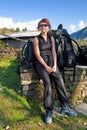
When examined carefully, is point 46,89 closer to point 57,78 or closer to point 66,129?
point 57,78

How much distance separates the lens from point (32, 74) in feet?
20.7

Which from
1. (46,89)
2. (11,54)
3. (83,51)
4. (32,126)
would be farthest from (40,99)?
(11,54)

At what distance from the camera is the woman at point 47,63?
18.7 ft

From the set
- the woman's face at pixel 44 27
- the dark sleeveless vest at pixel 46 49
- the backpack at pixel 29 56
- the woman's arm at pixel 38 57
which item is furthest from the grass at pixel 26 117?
the woman's face at pixel 44 27

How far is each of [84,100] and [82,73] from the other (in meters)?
0.63

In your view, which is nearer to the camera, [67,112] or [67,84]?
[67,112]

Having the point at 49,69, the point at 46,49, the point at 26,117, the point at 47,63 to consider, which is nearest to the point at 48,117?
the point at 26,117

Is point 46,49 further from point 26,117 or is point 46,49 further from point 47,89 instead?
point 26,117

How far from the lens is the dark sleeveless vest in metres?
5.90

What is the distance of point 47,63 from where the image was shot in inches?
232

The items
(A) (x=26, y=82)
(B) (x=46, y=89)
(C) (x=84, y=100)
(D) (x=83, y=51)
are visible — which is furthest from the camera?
(D) (x=83, y=51)

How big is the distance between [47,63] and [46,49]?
294mm

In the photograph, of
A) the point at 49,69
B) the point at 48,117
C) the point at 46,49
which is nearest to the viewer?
the point at 48,117

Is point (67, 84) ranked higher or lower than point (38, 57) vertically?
lower
